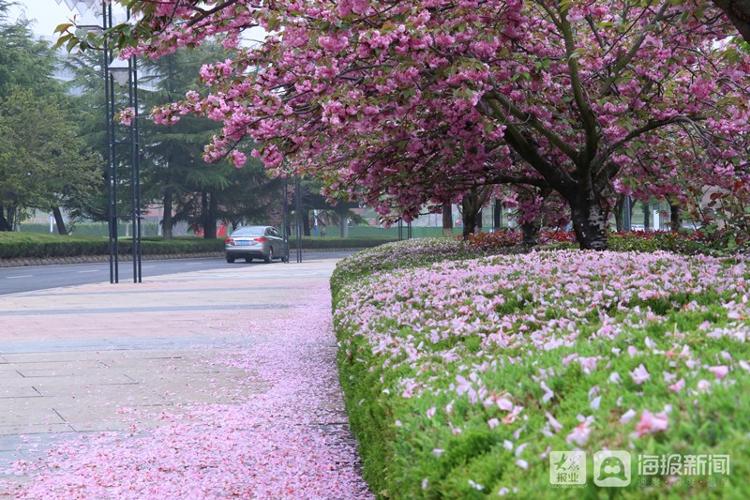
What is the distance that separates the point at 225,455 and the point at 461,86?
13.0ft

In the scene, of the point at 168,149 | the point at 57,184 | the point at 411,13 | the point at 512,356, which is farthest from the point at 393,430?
the point at 168,149

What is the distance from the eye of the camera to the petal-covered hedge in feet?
6.28

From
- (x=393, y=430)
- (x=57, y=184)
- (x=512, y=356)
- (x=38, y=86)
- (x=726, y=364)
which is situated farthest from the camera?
(x=38, y=86)

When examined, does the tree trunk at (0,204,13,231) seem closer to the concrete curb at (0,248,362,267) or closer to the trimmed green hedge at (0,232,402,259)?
Answer: the trimmed green hedge at (0,232,402,259)

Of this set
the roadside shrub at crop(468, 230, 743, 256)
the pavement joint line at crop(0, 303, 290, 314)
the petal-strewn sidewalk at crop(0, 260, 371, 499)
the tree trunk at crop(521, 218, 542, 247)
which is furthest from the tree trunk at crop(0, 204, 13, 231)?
the petal-strewn sidewalk at crop(0, 260, 371, 499)

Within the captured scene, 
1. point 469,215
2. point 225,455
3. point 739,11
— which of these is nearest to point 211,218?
point 469,215

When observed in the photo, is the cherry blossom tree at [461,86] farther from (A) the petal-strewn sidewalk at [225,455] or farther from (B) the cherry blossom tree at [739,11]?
(A) the petal-strewn sidewalk at [225,455]

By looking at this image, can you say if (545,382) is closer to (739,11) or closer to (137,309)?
(739,11)

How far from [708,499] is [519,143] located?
28.8 ft

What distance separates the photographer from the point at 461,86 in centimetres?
731

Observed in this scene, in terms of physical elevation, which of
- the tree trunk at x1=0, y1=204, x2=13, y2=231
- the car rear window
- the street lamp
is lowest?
the car rear window

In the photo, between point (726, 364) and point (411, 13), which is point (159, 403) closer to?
point (411, 13)

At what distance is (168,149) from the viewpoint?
46500 millimetres

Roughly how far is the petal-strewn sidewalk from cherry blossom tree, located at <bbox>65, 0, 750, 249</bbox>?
2.47m
